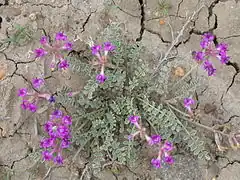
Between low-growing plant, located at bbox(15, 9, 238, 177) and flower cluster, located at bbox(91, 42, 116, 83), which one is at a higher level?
flower cluster, located at bbox(91, 42, 116, 83)

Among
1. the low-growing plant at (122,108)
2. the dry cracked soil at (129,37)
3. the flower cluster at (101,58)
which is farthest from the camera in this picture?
the dry cracked soil at (129,37)

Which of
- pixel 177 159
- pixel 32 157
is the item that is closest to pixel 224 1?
pixel 177 159

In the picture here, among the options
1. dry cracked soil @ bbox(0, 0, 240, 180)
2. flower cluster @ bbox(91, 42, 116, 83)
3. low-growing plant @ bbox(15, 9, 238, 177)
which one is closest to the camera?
flower cluster @ bbox(91, 42, 116, 83)

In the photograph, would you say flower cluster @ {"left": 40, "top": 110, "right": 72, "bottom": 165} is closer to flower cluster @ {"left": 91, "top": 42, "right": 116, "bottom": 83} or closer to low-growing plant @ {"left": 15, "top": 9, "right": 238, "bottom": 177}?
low-growing plant @ {"left": 15, "top": 9, "right": 238, "bottom": 177}

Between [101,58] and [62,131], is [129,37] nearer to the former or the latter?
[101,58]

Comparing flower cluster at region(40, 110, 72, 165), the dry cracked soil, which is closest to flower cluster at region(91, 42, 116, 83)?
flower cluster at region(40, 110, 72, 165)

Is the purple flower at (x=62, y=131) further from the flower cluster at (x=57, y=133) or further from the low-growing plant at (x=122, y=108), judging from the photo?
the low-growing plant at (x=122, y=108)

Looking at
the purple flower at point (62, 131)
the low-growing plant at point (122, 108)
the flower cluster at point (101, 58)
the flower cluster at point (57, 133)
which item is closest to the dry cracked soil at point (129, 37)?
the low-growing plant at point (122, 108)

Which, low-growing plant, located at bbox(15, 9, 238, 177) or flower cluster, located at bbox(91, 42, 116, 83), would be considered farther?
low-growing plant, located at bbox(15, 9, 238, 177)
